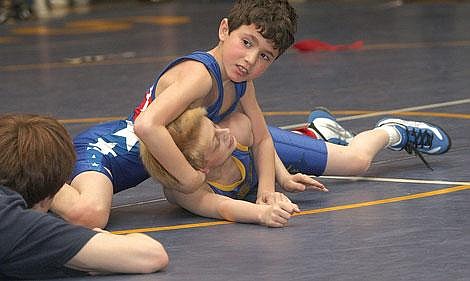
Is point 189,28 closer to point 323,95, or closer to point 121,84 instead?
point 121,84

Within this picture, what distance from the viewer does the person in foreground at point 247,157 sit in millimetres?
4211

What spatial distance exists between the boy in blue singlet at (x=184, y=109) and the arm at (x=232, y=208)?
0.09 m

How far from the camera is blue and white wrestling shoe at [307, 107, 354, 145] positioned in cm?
524

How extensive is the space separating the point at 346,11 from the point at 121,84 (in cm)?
571

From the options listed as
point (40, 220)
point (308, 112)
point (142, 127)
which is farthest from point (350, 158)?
point (40, 220)

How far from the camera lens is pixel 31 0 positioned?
14516mm

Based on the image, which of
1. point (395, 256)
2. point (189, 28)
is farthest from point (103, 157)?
point (189, 28)

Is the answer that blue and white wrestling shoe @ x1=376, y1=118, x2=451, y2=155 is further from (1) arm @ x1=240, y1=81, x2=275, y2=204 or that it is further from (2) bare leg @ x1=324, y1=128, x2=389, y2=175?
(1) arm @ x1=240, y1=81, x2=275, y2=204

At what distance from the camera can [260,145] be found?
456cm

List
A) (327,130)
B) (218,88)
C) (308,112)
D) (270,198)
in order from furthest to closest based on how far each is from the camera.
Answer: (308,112)
(327,130)
(218,88)
(270,198)

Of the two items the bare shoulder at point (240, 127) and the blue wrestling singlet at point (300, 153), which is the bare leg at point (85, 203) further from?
the blue wrestling singlet at point (300, 153)

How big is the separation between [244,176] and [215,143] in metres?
0.32

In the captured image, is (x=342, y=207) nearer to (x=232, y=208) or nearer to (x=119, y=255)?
(x=232, y=208)

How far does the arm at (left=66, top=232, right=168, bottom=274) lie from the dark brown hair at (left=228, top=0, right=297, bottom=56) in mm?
1045
